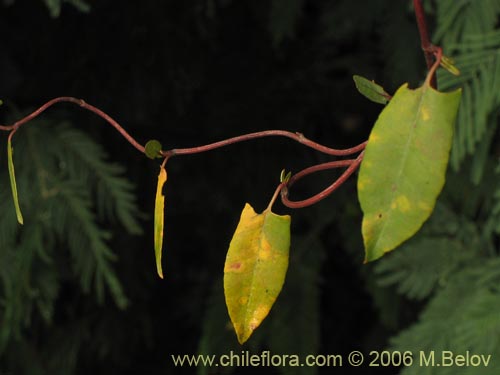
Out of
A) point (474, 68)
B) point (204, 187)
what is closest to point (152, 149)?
point (474, 68)

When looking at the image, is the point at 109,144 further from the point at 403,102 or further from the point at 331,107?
the point at 403,102

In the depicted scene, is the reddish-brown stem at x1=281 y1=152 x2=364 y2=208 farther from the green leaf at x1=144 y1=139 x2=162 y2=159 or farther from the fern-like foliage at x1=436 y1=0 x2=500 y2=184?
the fern-like foliage at x1=436 y1=0 x2=500 y2=184

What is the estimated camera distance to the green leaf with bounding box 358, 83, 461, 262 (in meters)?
0.37

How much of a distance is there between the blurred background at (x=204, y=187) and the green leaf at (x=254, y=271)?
49 cm

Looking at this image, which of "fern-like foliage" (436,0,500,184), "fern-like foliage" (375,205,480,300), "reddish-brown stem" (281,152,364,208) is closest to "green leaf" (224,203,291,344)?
"reddish-brown stem" (281,152,364,208)

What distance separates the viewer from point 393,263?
1.11m

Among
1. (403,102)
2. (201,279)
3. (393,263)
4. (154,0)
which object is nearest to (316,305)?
(393,263)

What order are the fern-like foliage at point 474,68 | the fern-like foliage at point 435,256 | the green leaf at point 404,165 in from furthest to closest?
the fern-like foliage at point 435,256 < the fern-like foliage at point 474,68 < the green leaf at point 404,165

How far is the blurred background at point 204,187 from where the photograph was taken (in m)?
1.11

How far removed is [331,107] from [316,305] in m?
0.41

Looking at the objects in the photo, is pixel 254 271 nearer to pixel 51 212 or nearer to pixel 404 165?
pixel 404 165

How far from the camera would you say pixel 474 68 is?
820 mm

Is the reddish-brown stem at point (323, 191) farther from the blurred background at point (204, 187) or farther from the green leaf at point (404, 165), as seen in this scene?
the blurred background at point (204, 187)

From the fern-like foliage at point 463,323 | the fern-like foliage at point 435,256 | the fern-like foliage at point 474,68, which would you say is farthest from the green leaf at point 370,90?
the fern-like foliage at point 435,256
